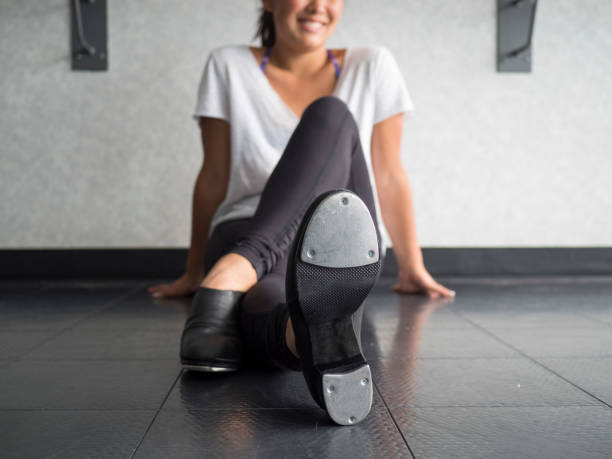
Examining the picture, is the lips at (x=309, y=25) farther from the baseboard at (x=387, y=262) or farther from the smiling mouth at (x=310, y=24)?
the baseboard at (x=387, y=262)

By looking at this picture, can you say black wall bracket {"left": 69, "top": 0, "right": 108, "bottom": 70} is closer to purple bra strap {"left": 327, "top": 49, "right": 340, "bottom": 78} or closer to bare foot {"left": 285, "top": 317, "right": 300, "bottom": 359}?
purple bra strap {"left": 327, "top": 49, "right": 340, "bottom": 78}

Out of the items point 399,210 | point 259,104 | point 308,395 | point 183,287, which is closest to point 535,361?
point 308,395

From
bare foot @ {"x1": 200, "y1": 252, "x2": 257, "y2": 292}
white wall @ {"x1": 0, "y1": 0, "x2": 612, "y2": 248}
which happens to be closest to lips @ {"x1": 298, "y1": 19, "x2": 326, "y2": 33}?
bare foot @ {"x1": 200, "y1": 252, "x2": 257, "y2": 292}

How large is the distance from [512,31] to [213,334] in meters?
1.84

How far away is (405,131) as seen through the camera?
2.14 metres

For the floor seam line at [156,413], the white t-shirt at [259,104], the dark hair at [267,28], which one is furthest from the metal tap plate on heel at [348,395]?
the dark hair at [267,28]

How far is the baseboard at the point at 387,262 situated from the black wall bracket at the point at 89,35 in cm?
67

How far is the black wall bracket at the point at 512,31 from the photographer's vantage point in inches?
83.6

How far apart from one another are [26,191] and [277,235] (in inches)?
63.5

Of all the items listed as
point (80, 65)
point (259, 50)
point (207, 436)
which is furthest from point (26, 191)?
point (207, 436)

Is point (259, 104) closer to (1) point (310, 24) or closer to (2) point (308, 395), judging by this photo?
(1) point (310, 24)

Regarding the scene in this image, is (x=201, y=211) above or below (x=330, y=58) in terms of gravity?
below

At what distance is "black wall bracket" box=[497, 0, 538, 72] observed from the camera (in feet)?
6.97

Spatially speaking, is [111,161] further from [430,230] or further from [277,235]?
[277,235]
